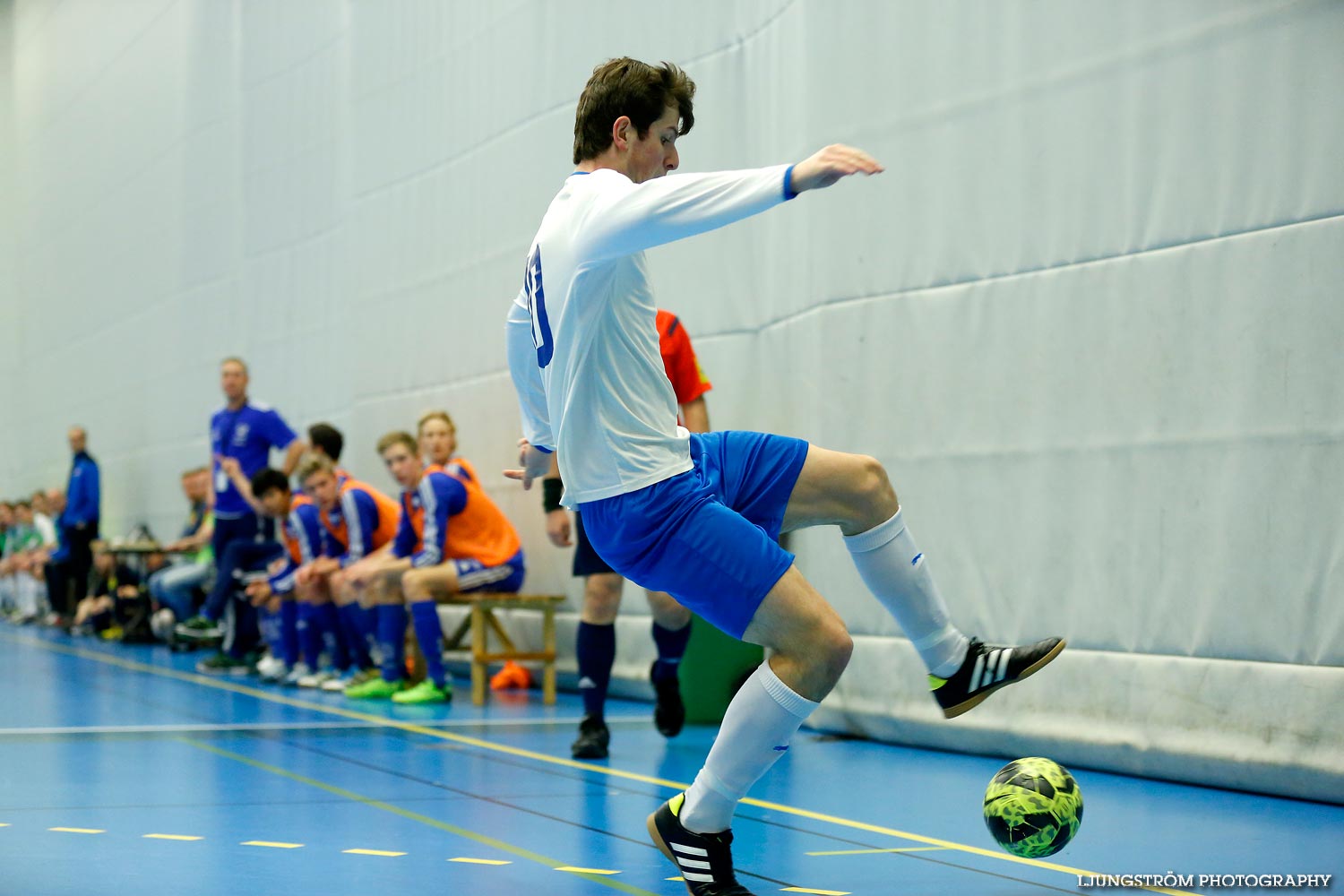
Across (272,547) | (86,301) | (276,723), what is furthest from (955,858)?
(86,301)

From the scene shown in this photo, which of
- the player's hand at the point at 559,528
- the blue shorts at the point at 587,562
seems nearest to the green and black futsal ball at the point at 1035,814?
the blue shorts at the point at 587,562

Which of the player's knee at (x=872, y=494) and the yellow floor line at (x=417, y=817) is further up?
the player's knee at (x=872, y=494)

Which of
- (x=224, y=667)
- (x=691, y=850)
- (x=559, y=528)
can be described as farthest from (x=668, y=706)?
(x=224, y=667)

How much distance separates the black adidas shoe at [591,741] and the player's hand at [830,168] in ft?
11.7

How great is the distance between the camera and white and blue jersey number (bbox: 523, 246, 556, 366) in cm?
347

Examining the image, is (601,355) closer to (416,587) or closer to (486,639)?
(416,587)

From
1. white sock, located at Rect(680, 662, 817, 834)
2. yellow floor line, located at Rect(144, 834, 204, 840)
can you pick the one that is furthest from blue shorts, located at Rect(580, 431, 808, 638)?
yellow floor line, located at Rect(144, 834, 204, 840)

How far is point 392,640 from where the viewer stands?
29.0 ft

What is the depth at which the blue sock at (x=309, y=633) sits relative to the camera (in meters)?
9.84

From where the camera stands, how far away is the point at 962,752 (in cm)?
597

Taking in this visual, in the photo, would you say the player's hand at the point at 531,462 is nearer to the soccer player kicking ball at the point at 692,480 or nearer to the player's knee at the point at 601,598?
the soccer player kicking ball at the point at 692,480

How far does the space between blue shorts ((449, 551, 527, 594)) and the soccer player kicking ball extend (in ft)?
17.8

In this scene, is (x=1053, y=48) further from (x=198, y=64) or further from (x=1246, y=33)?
(x=198, y=64)

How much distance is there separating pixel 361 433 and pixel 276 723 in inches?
199
